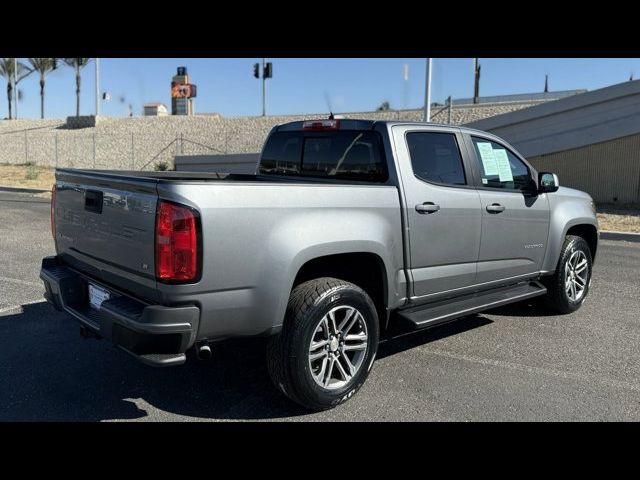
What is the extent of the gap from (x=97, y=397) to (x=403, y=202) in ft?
8.11

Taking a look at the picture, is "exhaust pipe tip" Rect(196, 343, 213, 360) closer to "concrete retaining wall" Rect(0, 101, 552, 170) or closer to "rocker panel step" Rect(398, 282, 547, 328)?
"rocker panel step" Rect(398, 282, 547, 328)

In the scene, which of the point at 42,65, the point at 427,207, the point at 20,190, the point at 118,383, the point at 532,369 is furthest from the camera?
the point at 42,65

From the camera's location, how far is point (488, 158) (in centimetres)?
481

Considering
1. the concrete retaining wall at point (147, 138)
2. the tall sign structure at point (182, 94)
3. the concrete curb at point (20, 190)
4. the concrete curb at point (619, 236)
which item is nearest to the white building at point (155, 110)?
the tall sign structure at point (182, 94)

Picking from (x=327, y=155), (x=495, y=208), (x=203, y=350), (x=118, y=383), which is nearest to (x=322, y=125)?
(x=327, y=155)

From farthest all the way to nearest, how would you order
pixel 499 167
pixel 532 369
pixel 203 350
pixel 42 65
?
pixel 42 65
pixel 499 167
pixel 532 369
pixel 203 350

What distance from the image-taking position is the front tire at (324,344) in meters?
3.28

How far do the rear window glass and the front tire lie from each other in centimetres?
101

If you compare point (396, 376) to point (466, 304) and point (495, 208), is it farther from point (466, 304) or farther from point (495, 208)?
point (495, 208)

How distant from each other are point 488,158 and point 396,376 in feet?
6.93
